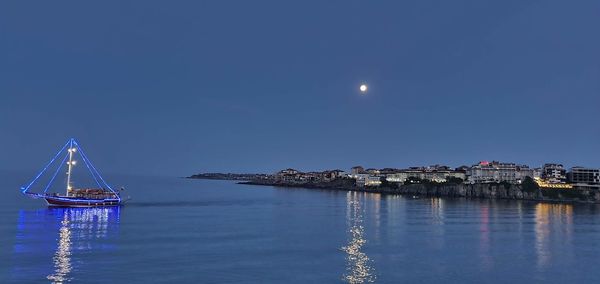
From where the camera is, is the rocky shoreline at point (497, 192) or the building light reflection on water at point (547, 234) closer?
the building light reflection on water at point (547, 234)

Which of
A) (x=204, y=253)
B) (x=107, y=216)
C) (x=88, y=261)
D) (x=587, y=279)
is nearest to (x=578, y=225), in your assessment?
(x=587, y=279)

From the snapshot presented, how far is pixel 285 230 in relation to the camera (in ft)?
176

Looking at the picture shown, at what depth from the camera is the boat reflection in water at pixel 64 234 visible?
32750mm

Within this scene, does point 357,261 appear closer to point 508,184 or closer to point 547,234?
point 547,234

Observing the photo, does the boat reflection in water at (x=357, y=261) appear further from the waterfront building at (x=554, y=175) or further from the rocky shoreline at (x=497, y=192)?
the waterfront building at (x=554, y=175)

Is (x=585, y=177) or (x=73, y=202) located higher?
(x=585, y=177)

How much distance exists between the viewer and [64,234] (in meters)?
47.6

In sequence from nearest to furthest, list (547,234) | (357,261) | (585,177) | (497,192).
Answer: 1. (357,261)
2. (547,234)
3. (497,192)
4. (585,177)

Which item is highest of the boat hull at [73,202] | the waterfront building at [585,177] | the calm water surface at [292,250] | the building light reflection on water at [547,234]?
the waterfront building at [585,177]

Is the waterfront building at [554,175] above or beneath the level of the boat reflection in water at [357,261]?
above

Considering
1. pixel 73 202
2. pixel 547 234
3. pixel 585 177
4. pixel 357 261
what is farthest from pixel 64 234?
pixel 585 177

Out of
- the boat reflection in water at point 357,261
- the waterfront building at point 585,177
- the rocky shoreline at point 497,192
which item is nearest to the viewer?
the boat reflection in water at point 357,261

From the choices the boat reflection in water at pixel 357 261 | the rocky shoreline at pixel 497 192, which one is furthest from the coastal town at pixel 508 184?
the boat reflection in water at pixel 357 261

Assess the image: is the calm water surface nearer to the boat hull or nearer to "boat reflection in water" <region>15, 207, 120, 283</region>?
"boat reflection in water" <region>15, 207, 120, 283</region>
